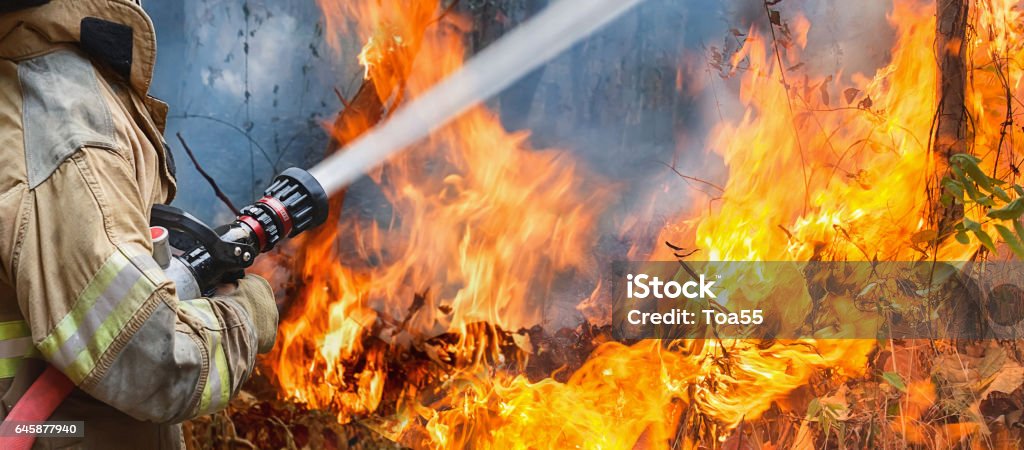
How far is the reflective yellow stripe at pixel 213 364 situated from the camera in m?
1.92

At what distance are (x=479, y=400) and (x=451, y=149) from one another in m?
1.33

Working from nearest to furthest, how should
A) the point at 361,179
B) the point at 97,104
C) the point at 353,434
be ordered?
the point at 97,104, the point at 353,434, the point at 361,179

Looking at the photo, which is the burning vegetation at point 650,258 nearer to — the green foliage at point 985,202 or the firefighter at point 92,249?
the green foliage at point 985,202

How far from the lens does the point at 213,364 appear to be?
6.35 feet

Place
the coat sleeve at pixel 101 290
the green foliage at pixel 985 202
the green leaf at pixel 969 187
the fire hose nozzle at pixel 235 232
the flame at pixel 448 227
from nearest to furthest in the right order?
the coat sleeve at pixel 101 290
the fire hose nozzle at pixel 235 232
the green foliage at pixel 985 202
the green leaf at pixel 969 187
the flame at pixel 448 227

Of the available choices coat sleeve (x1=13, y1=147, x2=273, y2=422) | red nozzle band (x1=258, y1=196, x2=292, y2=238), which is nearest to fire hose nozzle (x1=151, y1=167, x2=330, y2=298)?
red nozzle band (x1=258, y1=196, x2=292, y2=238)

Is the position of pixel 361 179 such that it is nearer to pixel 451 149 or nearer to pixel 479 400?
pixel 451 149

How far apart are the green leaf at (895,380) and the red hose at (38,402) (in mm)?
3673

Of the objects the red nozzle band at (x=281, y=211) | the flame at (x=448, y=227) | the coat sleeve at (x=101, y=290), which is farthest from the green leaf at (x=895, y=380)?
the coat sleeve at (x=101, y=290)

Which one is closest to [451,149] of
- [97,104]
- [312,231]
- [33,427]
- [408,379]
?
[312,231]

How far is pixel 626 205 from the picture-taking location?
427 centimetres

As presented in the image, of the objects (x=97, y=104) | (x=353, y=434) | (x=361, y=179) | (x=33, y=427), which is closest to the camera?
(x=33, y=427)

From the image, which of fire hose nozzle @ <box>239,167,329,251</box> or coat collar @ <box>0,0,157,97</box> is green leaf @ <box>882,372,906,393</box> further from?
coat collar @ <box>0,0,157,97</box>

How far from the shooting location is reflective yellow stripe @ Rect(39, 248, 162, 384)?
5.59ft
